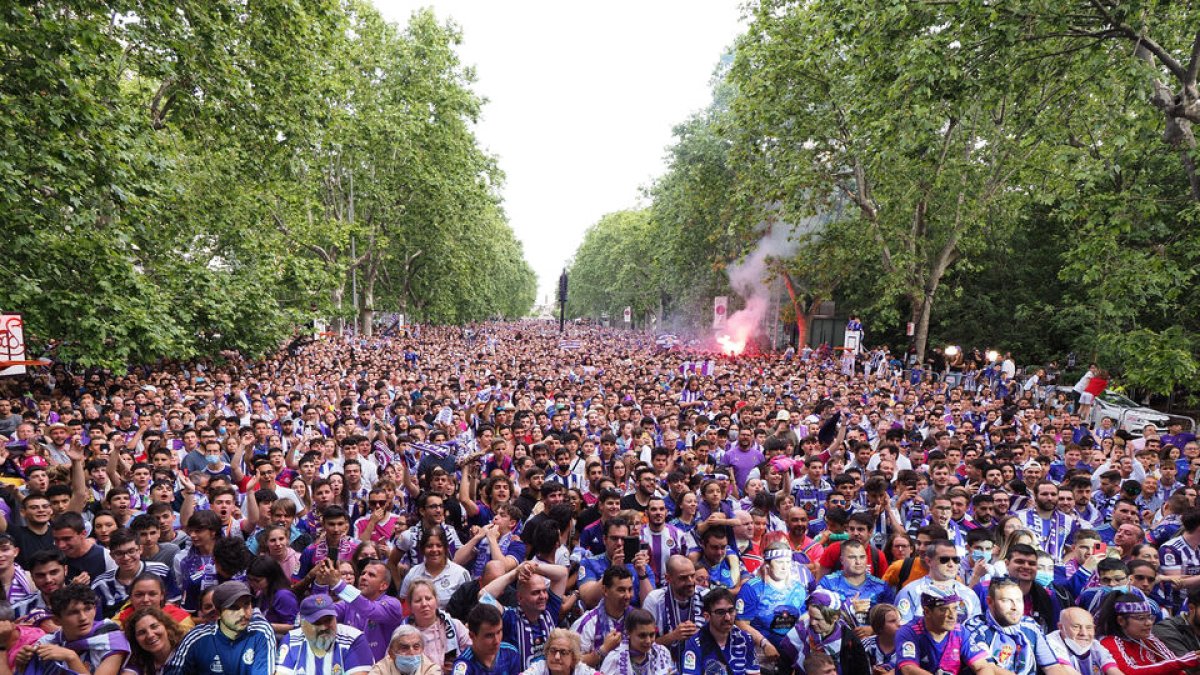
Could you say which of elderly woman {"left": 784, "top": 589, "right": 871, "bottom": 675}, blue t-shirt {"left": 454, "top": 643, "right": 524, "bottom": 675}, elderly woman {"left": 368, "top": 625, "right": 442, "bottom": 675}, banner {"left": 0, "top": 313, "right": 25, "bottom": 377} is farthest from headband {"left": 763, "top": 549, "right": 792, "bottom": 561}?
banner {"left": 0, "top": 313, "right": 25, "bottom": 377}

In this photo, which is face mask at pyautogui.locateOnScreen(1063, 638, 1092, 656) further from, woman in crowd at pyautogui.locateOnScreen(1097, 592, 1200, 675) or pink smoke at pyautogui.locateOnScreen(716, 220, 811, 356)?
pink smoke at pyautogui.locateOnScreen(716, 220, 811, 356)

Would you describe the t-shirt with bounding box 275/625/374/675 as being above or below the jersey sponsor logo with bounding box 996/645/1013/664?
below

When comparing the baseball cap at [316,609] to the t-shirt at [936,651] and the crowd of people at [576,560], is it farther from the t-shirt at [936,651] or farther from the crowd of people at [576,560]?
the t-shirt at [936,651]

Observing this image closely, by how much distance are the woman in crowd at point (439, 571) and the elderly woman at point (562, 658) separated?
1.04 m

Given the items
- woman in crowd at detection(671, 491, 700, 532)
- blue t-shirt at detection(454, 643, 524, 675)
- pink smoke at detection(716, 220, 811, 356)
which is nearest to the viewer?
blue t-shirt at detection(454, 643, 524, 675)

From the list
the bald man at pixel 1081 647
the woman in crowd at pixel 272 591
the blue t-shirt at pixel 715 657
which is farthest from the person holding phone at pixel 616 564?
the bald man at pixel 1081 647

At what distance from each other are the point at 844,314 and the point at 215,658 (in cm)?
3870

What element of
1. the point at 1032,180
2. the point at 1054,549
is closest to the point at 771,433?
the point at 1054,549

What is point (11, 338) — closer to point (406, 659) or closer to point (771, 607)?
point (406, 659)

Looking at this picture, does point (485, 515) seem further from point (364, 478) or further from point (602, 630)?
point (602, 630)

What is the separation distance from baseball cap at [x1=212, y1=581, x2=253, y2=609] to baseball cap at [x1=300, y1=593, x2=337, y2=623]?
385 mm

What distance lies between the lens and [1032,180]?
766 inches

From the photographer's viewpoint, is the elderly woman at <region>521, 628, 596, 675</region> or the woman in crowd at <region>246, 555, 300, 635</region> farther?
the woman in crowd at <region>246, 555, 300, 635</region>

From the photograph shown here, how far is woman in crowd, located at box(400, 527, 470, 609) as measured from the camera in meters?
4.44
